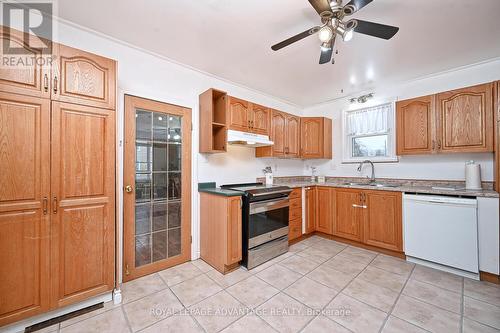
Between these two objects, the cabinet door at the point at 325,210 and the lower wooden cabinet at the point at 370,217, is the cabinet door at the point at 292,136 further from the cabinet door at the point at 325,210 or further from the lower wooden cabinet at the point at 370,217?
the lower wooden cabinet at the point at 370,217

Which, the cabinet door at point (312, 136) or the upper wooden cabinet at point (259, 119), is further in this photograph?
the cabinet door at point (312, 136)

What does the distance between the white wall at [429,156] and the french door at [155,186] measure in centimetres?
304

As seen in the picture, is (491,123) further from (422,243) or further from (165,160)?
(165,160)

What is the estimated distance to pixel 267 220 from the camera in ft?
8.80

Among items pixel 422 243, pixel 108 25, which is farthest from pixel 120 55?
pixel 422 243

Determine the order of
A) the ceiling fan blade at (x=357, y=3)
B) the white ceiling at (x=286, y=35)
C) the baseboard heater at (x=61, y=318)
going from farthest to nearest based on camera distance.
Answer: the white ceiling at (x=286, y=35) < the baseboard heater at (x=61, y=318) < the ceiling fan blade at (x=357, y=3)

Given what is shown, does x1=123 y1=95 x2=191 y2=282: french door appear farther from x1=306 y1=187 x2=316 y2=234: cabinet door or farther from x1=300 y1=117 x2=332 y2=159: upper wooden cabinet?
x1=300 y1=117 x2=332 y2=159: upper wooden cabinet

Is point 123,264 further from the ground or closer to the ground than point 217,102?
closer to the ground

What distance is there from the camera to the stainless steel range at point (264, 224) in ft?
8.08

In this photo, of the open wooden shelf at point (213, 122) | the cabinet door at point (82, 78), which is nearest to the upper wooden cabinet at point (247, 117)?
the open wooden shelf at point (213, 122)

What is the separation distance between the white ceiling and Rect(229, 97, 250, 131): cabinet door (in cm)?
49

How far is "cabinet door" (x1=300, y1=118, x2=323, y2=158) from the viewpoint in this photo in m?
3.96

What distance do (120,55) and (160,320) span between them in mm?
2696

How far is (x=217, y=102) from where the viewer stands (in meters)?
2.84
